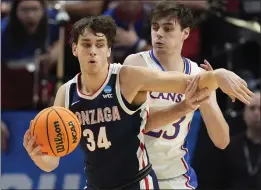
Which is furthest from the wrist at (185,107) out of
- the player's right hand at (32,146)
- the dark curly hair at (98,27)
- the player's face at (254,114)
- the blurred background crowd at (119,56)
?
the player's face at (254,114)

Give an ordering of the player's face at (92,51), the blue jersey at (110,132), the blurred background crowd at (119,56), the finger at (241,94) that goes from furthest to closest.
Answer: the blurred background crowd at (119,56) → the blue jersey at (110,132) → the player's face at (92,51) → the finger at (241,94)

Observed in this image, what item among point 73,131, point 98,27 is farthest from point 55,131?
point 98,27

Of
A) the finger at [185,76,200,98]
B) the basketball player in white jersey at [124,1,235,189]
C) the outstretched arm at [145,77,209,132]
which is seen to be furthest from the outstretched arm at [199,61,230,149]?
the finger at [185,76,200,98]

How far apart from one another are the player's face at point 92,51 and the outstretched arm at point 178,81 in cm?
19

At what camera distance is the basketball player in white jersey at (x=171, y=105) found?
494cm

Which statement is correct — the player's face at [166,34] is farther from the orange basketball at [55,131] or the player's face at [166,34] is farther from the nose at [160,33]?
the orange basketball at [55,131]

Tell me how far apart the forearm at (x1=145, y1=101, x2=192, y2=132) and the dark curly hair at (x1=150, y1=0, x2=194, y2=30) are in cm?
74

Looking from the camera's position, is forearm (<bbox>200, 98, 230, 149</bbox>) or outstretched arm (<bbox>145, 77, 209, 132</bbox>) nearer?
outstretched arm (<bbox>145, 77, 209, 132</bbox>)

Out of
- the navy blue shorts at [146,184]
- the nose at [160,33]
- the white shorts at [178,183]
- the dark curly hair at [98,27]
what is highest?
the dark curly hair at [98,27]

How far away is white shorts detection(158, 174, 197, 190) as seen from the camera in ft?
16.7

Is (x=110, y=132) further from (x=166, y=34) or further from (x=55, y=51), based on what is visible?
(x=55, y=51)

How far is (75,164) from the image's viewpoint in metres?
6.69

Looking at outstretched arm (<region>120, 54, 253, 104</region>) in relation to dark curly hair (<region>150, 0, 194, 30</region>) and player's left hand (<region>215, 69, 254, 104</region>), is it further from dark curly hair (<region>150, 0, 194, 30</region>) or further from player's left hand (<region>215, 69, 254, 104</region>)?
dark curly hair (<region>150, 0, 194, 30</region>)

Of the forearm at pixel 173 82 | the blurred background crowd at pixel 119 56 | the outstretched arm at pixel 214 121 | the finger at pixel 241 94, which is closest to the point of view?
the finger at pixel 241 94
